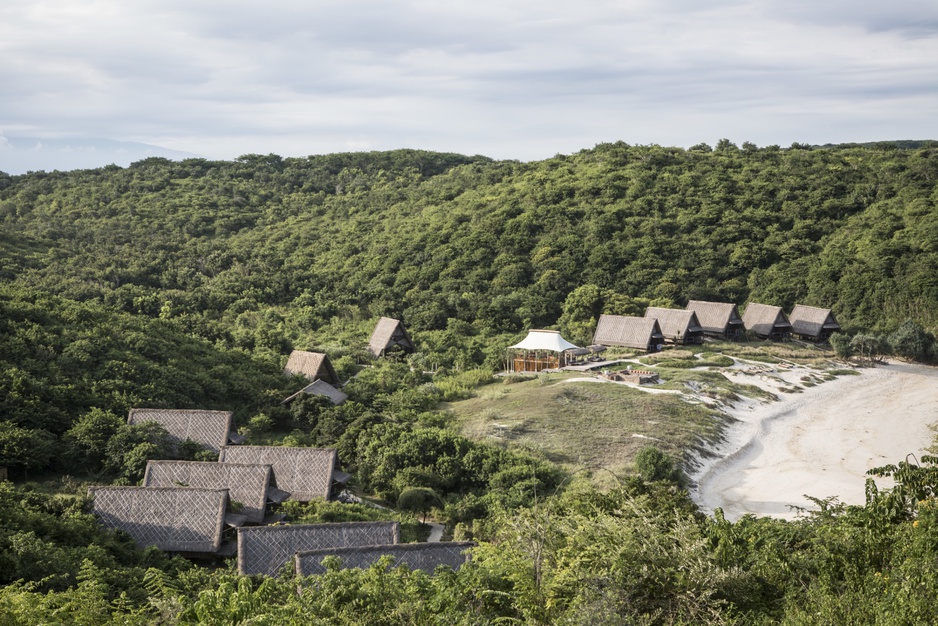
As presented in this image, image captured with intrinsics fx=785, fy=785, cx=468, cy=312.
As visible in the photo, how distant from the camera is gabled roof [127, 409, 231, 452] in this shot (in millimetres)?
20859

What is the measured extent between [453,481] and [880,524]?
40.1ft

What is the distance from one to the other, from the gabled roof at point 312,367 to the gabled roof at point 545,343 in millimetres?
9620

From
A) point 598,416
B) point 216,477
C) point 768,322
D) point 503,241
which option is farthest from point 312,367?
point 768,322

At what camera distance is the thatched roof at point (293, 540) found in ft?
45.9

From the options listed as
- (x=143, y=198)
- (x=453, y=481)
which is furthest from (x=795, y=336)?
(x=143, y=198)

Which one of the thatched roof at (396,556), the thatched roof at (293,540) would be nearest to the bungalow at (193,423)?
the thatched roof at (293,540)

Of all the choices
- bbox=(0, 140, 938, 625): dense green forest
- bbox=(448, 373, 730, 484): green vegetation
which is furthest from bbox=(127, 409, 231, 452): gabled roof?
bbox=(448, 373, 730, 484): green vegetation

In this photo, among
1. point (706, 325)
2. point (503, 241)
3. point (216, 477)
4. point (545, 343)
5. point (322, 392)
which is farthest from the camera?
point (503, 241)

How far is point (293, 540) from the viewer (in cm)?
1423

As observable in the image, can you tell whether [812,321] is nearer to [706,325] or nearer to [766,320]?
[766,320]

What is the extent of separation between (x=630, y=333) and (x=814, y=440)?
495 inches

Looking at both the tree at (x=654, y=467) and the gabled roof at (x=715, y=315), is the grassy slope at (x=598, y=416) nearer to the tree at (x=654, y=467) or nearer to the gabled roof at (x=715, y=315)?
the tree at (x=654, y=467)

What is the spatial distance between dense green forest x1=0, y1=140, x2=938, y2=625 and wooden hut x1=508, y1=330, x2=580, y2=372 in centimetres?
88

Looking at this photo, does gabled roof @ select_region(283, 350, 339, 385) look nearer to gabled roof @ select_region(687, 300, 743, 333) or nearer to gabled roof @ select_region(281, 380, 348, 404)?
gabled roof @ select_region(281, 380, 348, 404)
